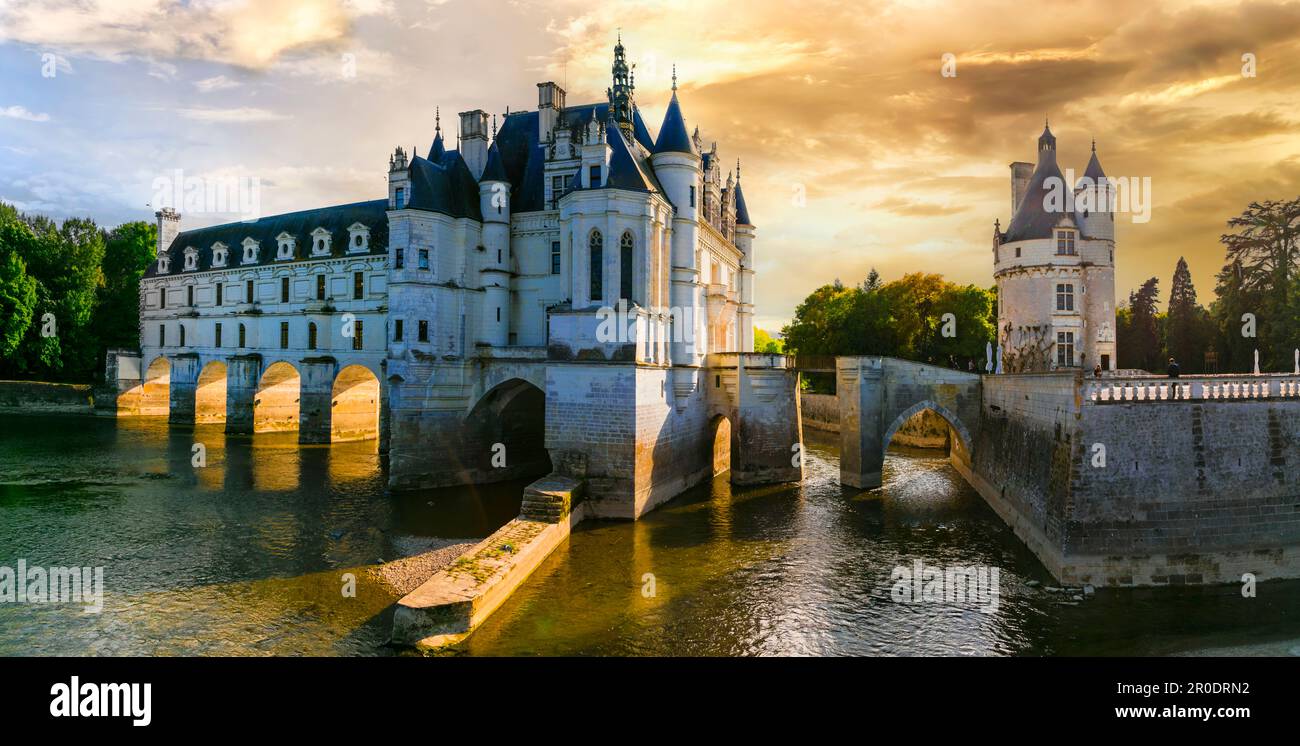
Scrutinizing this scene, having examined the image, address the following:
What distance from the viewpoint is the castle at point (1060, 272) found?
A: 113 ft

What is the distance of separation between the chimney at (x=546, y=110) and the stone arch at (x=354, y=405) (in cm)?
2026

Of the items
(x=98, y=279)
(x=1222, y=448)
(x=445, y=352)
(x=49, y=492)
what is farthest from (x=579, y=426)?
(x=98, y=279)

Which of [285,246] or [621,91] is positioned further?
[285,246]

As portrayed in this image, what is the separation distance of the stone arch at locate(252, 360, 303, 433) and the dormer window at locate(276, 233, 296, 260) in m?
7.66

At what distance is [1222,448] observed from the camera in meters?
19.0

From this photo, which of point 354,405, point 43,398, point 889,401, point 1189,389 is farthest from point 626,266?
point 43,398

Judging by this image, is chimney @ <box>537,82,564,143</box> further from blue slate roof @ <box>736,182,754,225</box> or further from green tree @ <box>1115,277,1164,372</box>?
green tree @ <box>1115,277,1164,372</box>

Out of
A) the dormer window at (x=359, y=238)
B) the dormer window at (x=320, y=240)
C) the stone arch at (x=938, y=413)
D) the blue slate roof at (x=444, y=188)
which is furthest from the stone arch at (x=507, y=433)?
the dormer window at (x=320, y=240)

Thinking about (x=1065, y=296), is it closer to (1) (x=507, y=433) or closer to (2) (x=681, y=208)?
(2) (x=681, y=208)

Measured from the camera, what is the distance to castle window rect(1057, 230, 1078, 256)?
3438 cm

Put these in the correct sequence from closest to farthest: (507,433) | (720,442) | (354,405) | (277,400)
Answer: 1. (507,433)
2. (720,442)
3. (354,405)
4. (277,400)

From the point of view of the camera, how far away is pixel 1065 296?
3459 centimetres

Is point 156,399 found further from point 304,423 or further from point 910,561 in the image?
point 910,561

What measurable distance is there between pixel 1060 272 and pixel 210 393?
61.2 meters
